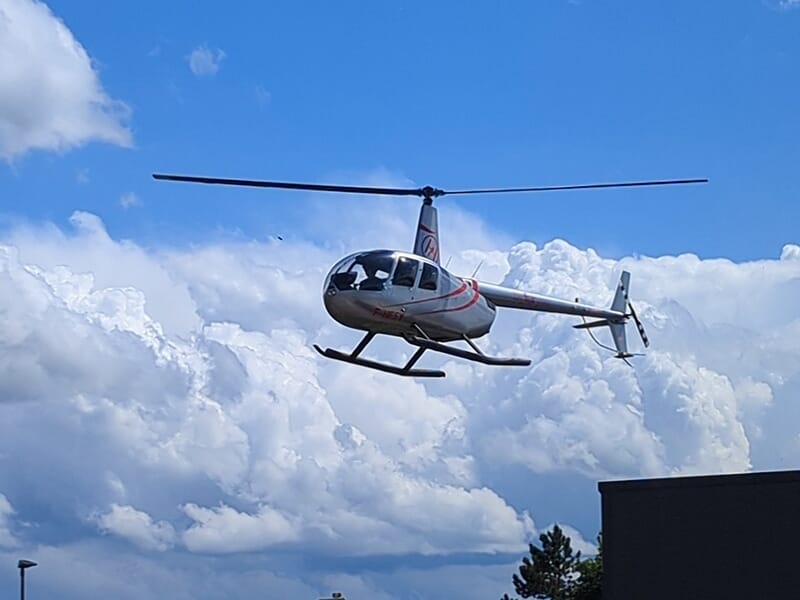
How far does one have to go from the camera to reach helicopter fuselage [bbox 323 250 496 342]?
119 ft

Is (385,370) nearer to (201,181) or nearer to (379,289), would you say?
(379,289)

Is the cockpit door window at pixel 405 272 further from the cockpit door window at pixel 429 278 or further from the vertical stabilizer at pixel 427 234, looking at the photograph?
the vertical stabilizer at pixel 427 234

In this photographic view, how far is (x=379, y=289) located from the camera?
3628 cm

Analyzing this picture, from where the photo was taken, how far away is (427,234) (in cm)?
4088

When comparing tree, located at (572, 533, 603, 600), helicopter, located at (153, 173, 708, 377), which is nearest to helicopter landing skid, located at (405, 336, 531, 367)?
helicopter, located at (153, 173, 708, 377)

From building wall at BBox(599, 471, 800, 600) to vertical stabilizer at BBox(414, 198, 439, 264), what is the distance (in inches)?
436

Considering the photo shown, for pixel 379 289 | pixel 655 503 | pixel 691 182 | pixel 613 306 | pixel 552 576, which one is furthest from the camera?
pixel 552 576

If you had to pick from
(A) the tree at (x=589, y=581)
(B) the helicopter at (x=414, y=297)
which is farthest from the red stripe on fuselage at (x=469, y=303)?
(A) the tree at (x=589, y=581)

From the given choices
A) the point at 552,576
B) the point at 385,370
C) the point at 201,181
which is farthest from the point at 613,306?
the point at 552,576

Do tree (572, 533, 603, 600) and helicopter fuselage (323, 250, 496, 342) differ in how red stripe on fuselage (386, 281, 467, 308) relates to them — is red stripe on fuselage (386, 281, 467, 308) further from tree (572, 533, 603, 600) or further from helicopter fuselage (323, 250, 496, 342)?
tree (572, 533, 603, 600)

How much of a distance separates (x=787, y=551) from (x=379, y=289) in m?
11.9

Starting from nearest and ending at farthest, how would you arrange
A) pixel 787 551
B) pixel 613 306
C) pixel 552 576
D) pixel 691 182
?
1. pixel 787 551
2. pixel 691 182
3. pixel 613 306
4. pixel 552 576

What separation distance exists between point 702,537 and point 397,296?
10.2m

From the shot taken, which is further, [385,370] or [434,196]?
[434,196]
